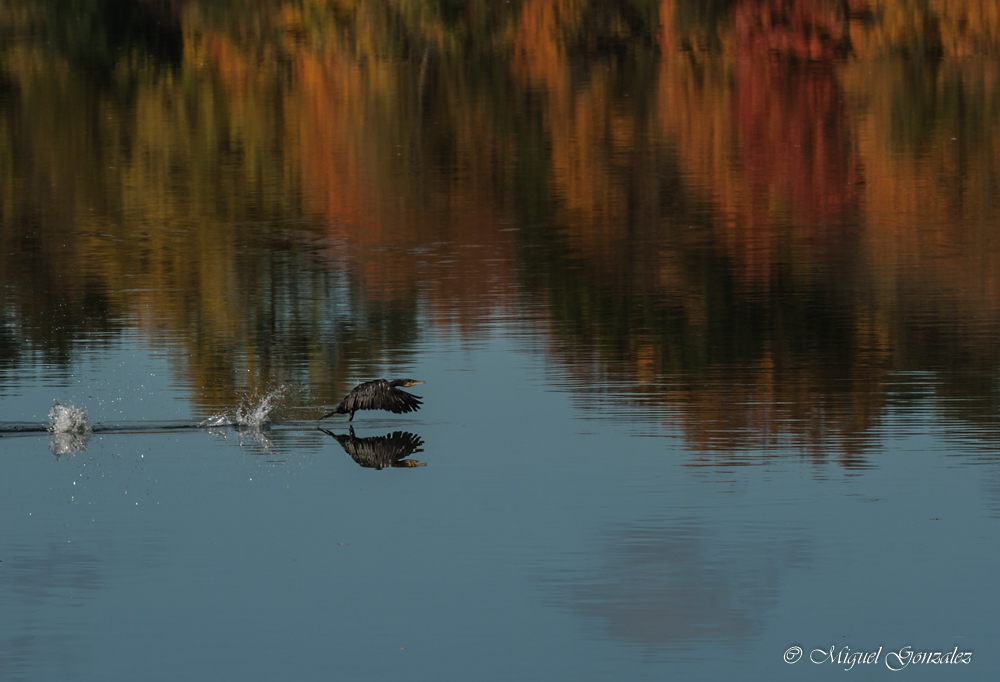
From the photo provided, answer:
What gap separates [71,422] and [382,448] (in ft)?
7.59

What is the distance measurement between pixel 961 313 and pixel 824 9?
112 ft

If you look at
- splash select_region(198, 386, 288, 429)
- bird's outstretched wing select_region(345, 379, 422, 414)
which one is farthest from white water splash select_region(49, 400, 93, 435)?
bird's outstretched wing select_region(345, 379, 422, 414)

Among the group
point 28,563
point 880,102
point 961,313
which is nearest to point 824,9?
point 880,102

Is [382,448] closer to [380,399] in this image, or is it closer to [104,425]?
[380,399]

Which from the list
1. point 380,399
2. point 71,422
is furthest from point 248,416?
point 71,422

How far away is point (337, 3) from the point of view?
50.7m

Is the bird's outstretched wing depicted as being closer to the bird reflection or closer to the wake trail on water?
the bird reflection

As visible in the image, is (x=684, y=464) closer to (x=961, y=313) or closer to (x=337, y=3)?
(x=961, y=313)

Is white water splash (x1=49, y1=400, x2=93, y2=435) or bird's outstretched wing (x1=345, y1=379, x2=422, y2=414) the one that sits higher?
bird's outstretched wing (x1=345, y1=379, x2=422, y2=414)

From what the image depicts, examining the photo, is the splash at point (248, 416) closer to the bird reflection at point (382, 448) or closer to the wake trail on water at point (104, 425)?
the wake trail on water at point (104, 425)

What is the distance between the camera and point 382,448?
1188 cm

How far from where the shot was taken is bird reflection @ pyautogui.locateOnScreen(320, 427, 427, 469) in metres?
11.4

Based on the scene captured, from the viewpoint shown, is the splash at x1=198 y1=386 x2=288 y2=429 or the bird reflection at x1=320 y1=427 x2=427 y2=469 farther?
the splash at x1=198 y1=386 x2=288 y2=429

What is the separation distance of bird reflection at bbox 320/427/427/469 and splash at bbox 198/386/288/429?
50cm
